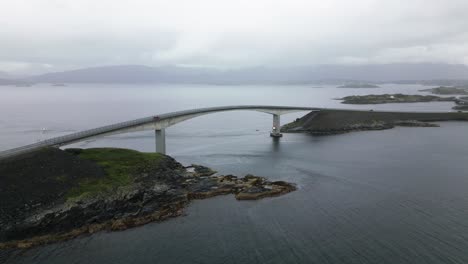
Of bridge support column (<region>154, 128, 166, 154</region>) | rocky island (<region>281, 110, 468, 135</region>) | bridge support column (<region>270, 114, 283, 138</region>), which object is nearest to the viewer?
bridge support column (<region>154, 128, 166, 154</region>)

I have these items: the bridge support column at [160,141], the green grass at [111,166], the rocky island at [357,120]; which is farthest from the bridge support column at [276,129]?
the green grass at [111,166]

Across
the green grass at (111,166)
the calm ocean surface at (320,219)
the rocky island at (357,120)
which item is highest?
the rocky island at (357,120)

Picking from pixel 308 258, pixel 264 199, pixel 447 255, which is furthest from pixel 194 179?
pixel 447 255

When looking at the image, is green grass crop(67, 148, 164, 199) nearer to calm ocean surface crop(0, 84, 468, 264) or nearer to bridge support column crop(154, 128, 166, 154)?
bridge support column crop(154, 128, 166, 154)

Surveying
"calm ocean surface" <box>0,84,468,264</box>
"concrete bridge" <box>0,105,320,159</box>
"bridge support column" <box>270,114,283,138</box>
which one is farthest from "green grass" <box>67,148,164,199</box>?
"bridge support column" <box>270,114,283,138</box>

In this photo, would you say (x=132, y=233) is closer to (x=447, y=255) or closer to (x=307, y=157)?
(x=447, y=255)

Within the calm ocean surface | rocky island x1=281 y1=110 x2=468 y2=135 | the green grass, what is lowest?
the calm ocean surface

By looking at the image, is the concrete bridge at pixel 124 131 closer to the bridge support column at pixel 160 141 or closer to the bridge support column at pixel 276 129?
the bridge support column at pixel 160 141
